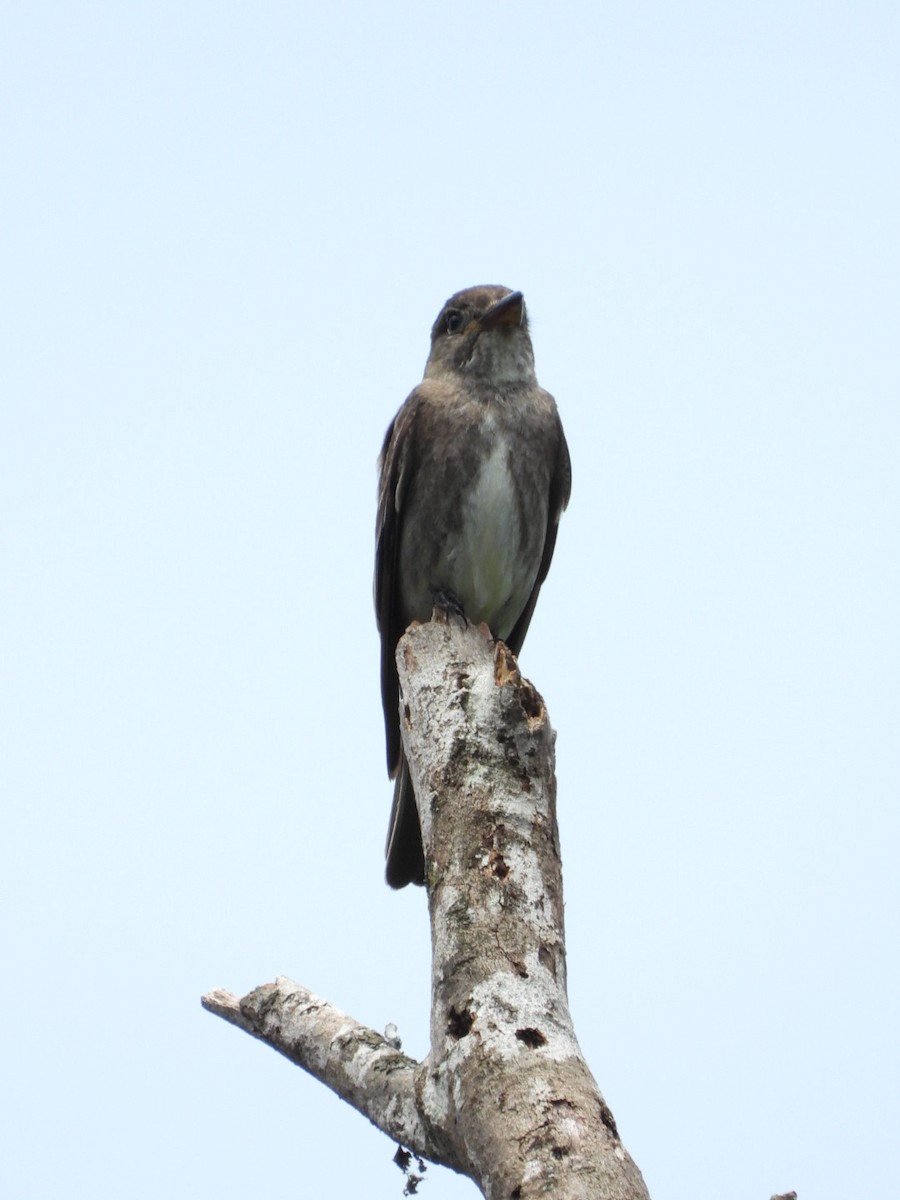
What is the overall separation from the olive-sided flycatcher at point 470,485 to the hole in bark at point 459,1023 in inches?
120

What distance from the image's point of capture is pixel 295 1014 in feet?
13.7

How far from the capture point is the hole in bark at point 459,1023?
11.8 feet

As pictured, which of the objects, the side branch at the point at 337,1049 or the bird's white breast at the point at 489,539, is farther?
the bird's white breast at the point at 489,539

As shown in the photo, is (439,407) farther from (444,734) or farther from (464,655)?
(444,734)

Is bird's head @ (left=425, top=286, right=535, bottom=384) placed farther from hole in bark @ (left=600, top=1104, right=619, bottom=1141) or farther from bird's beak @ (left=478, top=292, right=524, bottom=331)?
hole in bark @ (left=600, top=1104, right=619, bottom=1141)

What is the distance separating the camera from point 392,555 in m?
7.36

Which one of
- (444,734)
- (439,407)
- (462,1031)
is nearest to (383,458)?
(439,407)

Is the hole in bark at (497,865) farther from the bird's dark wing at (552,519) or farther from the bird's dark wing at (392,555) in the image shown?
the bird's dark wing at (552,519)

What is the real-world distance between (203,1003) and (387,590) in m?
3.20

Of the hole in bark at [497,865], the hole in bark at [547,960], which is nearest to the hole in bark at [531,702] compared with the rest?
the hole in bark at [497,865]

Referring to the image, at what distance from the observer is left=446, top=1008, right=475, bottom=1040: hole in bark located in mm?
3594

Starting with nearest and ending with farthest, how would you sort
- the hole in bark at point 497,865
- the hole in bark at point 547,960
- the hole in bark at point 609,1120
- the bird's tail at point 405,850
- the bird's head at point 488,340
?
the hole in bark at point 609,1120 < the hole in bark at point 547,960 < the hole in bark at point 497,865 < the bird's tail at point 405,850 < the bird's head at point 488,340

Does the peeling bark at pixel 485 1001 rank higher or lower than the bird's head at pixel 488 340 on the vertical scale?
lower

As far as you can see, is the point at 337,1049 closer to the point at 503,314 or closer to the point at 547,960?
the point at 547,960
